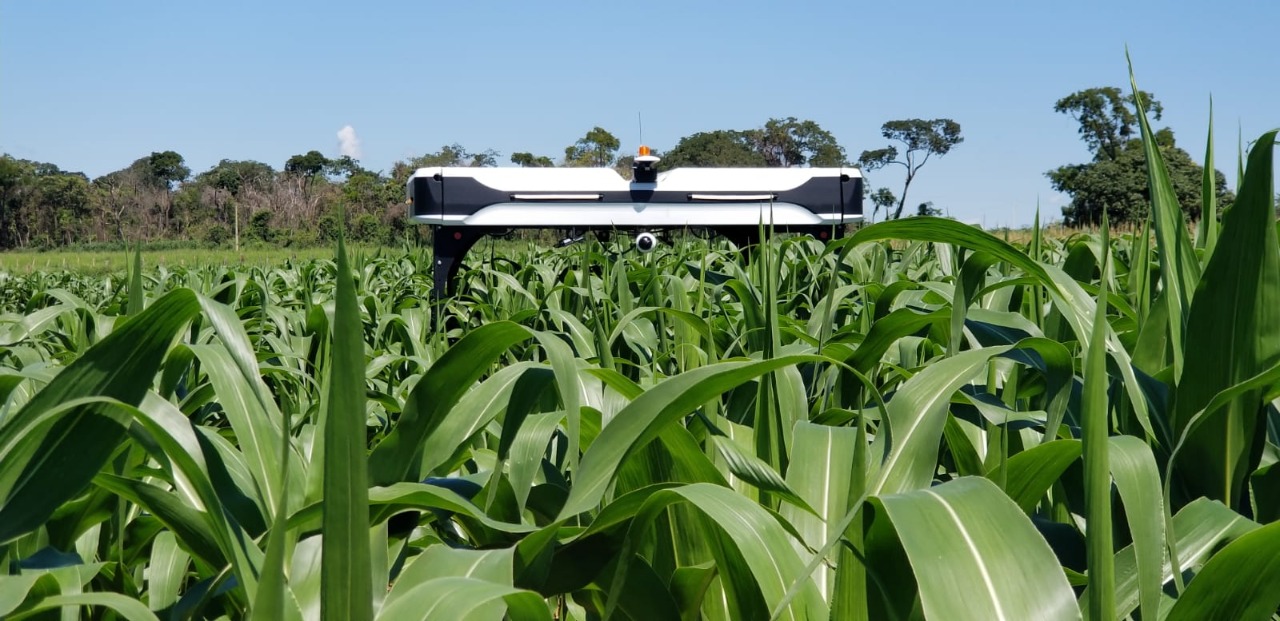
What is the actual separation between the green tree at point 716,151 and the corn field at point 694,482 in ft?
189

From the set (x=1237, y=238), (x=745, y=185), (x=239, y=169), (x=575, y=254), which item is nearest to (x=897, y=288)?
(x=1237, y=238)

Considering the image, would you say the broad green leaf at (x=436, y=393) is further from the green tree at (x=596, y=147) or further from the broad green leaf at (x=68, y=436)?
the green tree at (x=596, y=147)

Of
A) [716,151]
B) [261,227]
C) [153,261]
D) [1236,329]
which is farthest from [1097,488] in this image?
[716,151]

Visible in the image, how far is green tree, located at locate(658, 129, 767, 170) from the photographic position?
60269mm

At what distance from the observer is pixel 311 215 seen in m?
44.7

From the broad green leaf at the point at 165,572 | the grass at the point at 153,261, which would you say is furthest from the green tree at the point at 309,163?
A: the broad green leaf at the point at 165,572

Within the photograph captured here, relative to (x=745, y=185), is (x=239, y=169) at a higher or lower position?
higher

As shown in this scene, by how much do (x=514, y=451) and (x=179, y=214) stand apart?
173 feet

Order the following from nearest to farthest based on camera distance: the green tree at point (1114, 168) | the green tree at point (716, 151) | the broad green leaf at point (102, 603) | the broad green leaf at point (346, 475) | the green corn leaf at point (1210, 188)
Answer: the broad green leaf at point (346, 475) → the broad green leaf at point (102, 603) → the green corn leaf at point (1210, 188) → the green tree at point (1114, 168) → the green tree at point (716, 151)

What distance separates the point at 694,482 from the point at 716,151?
64744 millimetres

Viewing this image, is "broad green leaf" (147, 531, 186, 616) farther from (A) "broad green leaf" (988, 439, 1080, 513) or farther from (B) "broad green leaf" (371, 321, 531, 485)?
(A) "broad green leaf" (988, 439, 1080, 513)

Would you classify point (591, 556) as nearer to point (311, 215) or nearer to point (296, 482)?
point (296, 482)

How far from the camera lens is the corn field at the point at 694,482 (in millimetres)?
539

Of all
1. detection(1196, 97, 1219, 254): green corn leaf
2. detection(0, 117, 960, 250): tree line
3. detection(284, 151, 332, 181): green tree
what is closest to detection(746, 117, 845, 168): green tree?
detection(0, 117, 960, 250): tree line
